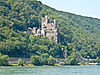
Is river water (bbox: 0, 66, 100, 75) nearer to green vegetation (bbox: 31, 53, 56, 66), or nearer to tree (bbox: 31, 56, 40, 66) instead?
tree (bbox: 31, 56, 40, 66)

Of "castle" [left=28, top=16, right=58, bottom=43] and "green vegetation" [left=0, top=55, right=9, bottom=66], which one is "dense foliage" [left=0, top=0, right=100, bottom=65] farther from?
"green vegetation" [left=0, top=55, right=9, bottom=66]

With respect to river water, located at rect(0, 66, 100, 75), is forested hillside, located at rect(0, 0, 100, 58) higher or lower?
higher

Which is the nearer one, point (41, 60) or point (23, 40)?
point (41, 60)

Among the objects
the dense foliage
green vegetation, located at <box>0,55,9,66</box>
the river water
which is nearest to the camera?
the river water

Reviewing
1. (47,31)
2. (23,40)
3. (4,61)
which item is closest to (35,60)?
(4,61)

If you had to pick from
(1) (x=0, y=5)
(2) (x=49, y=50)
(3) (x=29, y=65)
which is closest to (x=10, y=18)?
(1) (x=0, y=5)

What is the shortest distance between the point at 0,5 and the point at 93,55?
184 ft

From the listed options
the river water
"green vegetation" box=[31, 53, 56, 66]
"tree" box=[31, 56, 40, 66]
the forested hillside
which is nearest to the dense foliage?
the forested hillside

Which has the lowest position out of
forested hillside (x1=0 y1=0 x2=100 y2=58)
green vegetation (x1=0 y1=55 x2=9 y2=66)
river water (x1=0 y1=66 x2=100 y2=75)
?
river water (x1=0 y1=66 x2=100 y2=75)

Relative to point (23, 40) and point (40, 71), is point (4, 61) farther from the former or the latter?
point (23, 40)

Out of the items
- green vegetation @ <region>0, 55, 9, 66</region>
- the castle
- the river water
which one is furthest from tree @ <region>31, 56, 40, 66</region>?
the castle

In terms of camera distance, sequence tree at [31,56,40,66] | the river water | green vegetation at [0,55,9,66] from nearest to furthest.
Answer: the river water, green vegetation at [0,55,9,66], tree at [31,56,40,66]

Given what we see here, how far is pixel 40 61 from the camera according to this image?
136m

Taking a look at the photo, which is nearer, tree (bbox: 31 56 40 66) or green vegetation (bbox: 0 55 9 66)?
green vegetation (bbox: 0 55 9 66)
